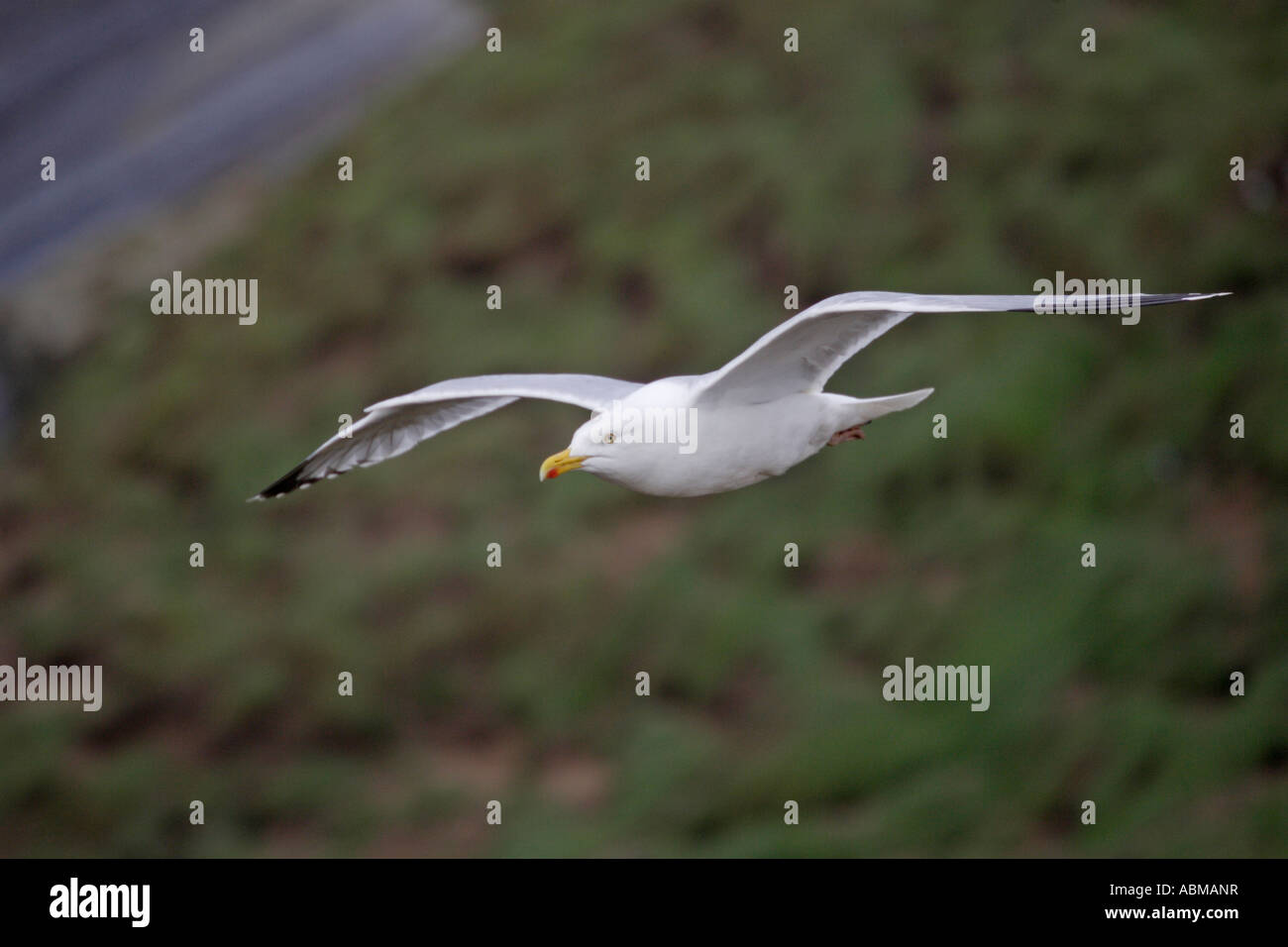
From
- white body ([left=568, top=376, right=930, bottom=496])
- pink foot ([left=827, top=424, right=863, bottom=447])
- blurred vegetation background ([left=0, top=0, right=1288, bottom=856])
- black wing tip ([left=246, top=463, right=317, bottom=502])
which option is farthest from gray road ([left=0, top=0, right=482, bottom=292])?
white body ([left=568, top=376, right=930, bottom=496])

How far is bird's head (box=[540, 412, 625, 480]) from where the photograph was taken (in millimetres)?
5484

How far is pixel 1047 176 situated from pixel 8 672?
912cm

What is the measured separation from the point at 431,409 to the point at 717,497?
22.6 ft

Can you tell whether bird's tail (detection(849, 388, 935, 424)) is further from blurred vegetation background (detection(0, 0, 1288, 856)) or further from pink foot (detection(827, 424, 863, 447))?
blurred vegetation background (detection(0, 0, 1288, 856))

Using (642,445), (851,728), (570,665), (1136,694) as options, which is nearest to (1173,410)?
(1136,694)

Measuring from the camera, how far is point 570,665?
42.8 feet

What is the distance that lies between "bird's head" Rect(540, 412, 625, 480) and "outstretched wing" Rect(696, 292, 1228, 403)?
0.98 feet

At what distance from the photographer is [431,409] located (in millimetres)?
6668

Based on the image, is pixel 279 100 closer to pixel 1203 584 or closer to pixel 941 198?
pixel 941 198

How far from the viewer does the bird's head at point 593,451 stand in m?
5.48

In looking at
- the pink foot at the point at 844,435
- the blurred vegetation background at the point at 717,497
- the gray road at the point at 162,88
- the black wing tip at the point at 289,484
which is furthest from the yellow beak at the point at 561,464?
the gray road at the point at 162,88

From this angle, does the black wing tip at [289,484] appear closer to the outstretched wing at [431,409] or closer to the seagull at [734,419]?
the outstretched wing at [431,409]

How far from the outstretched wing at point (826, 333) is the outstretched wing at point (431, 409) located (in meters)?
0.51

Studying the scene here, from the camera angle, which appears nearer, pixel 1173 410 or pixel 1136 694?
pixel 1136 694
